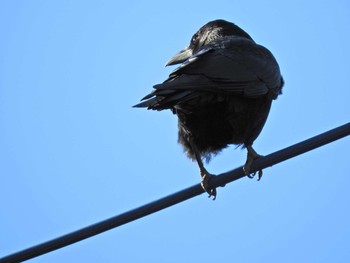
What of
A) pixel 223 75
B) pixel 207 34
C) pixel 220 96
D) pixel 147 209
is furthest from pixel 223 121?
pixel 147 209

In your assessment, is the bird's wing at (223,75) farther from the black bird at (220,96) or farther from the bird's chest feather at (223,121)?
the bird's chest feather at (223,121)

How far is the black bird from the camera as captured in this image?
249 inches

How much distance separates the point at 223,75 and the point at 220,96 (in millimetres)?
205

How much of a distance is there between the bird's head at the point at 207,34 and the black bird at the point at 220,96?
35.4 inches

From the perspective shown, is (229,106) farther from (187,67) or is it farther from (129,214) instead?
(129,214)

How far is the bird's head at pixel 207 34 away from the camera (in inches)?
348

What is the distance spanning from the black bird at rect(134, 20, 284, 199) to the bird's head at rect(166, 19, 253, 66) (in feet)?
2.95

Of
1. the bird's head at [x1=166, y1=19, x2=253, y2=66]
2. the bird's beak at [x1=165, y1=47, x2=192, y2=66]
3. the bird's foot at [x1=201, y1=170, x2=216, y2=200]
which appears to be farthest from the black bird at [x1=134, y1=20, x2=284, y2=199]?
the bird's beak at [x1=165, y1=47, x2=192, y2=66]

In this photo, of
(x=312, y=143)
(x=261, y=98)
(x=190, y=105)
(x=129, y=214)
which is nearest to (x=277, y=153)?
(x=312, y=143)

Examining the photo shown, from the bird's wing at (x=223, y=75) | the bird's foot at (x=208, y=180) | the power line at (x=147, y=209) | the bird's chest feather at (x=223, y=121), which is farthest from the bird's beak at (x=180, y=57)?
the power line at (x=147, y=209)

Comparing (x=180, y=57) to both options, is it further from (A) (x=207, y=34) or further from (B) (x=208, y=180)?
(B) (x=208, y=180)

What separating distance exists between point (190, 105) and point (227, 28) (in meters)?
2.63

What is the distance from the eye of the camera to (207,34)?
9.00 m

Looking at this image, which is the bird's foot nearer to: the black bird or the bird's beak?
the black bird
